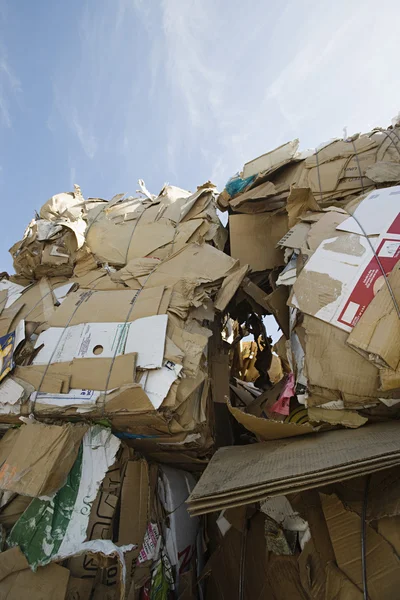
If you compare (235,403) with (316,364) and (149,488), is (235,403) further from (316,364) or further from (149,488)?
(316,364)

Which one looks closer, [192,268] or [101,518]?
[101,518]

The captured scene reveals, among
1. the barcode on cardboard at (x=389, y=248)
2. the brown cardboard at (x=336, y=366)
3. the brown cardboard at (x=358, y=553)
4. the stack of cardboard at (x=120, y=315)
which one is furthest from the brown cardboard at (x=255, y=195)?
the brown cardboard at (x=358, y=553)

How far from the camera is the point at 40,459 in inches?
67.6

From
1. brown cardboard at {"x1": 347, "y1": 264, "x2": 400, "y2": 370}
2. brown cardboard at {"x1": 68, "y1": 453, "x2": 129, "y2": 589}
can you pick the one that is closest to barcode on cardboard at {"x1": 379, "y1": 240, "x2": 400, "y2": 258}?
brown cardboard at {"x1": 347, "y1": 264, "x2": 400, "y2": 370}

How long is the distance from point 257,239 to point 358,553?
6.41 ft

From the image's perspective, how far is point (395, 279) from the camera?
60.1 inches

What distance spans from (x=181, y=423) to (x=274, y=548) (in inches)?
29.6

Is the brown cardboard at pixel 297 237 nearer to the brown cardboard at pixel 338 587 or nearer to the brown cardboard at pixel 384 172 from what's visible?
the brown cardboard at pixel 384 172

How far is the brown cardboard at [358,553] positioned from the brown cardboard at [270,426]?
0.98 feet

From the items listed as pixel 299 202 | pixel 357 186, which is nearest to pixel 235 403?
pixel 299 202

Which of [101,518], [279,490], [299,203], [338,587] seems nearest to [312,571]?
[338,587]

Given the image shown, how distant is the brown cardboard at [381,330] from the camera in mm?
1441

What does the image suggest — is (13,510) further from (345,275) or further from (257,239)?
(257,239)

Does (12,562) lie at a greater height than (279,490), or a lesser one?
lesser
